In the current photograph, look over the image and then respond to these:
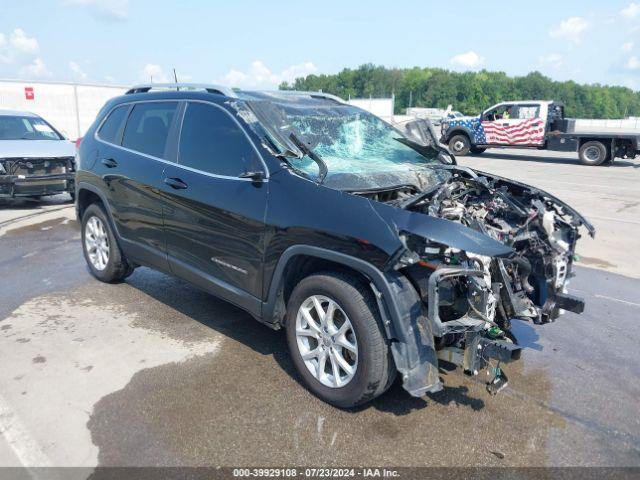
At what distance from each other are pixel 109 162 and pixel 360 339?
320cm

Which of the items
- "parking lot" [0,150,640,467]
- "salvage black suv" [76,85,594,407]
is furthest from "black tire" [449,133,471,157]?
"salvage black suv" [76,85,594,407]

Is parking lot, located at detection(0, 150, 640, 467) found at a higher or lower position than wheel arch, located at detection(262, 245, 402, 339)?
lower

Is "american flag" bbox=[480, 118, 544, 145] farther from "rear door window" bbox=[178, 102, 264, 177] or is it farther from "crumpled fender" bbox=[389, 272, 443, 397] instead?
"crumpled fender" bbox=[389, 272, 443, 397]

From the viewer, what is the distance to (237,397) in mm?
3459

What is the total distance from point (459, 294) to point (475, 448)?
86 cm

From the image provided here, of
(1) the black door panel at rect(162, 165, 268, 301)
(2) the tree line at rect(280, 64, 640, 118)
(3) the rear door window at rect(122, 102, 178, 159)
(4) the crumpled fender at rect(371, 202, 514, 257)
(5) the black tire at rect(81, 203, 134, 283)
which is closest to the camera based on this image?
(4) the crumpled fender at rect(371, 202, 514, 257)

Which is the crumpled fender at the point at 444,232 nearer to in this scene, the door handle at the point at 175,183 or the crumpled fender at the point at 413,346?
the crumpled fender at the point at 413,346

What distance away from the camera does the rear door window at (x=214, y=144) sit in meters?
3.78

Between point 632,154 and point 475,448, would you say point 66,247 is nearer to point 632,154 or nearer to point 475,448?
point 475,448

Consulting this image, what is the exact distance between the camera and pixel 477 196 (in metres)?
4.03

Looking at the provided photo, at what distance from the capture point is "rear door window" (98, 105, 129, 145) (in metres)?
5.09

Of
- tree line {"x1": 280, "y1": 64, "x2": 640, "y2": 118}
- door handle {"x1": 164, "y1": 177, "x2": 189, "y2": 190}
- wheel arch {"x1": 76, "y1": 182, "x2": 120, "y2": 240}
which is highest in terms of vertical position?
tree line {"x1": 280, "y1": 64, "x2": 640, "y2": 118}

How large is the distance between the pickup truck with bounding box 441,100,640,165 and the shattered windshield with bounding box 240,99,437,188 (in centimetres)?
1647

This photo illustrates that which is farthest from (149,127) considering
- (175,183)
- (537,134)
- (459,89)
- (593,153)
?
(459,89)
